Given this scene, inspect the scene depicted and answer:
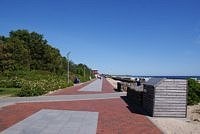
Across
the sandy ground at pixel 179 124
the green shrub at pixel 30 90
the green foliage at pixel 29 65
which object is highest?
the green foliage at pixel 29 65

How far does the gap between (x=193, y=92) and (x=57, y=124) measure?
34.5 feet

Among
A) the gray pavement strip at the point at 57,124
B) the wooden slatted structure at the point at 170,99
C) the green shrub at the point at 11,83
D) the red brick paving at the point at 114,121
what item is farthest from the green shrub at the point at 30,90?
the wooden slatted structure at the point at 170,99

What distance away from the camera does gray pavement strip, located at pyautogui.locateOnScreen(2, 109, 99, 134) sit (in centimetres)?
1049

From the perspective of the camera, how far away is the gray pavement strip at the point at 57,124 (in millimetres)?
10492

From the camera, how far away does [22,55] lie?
53.2 metres

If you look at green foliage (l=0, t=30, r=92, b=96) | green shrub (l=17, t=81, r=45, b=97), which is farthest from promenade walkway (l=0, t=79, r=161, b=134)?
green foliage (l=0, t=30, r=92, b=96)

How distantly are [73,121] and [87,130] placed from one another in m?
1.85

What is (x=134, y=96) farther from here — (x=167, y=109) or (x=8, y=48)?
(x=8, y=48)

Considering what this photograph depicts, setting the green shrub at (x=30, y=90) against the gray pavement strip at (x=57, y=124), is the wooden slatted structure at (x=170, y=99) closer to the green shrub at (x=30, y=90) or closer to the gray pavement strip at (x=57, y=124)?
the gray pavement strip at (x=57, y=124)

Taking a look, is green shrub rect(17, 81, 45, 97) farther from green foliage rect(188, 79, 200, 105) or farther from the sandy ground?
the sandy ground

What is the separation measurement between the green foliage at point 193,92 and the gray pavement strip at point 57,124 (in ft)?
23.7

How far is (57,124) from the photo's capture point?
11734mm

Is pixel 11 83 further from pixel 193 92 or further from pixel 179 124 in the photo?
pixel 179 124

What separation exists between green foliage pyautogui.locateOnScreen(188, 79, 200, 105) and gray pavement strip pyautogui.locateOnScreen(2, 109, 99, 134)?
23.7 feet
